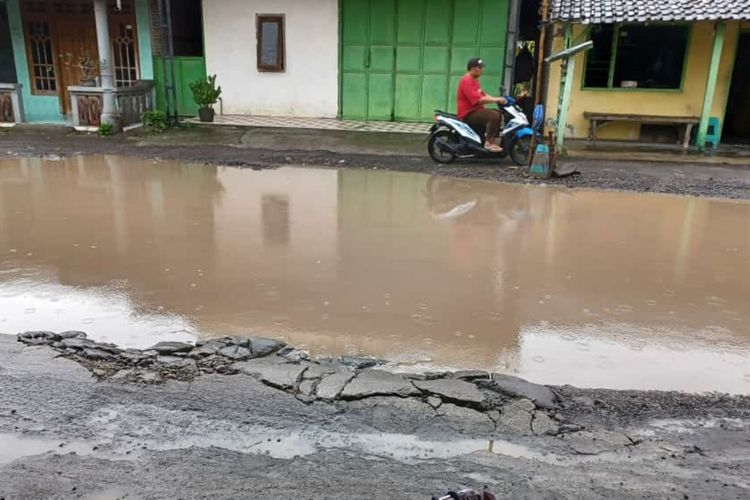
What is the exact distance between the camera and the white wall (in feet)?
44.2

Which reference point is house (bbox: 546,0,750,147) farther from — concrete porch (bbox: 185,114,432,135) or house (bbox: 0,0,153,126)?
house (bbox: 0,0,153,126)

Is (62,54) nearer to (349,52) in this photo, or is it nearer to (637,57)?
(349,52)

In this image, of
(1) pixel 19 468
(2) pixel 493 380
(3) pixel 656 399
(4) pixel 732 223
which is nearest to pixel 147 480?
(1) pixel 19 468

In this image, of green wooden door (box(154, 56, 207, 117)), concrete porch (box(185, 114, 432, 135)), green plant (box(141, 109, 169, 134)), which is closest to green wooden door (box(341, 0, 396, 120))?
concrete porch (box(185, 114, 432, 135))

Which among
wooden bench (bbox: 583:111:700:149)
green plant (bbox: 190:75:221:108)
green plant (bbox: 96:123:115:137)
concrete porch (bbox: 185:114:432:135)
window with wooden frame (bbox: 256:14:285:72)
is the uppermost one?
window with wooden frame (bbox: 256:14:285:72)

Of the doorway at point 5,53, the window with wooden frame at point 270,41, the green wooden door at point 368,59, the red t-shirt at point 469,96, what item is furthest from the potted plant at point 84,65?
the red t-shirt at point 469,96

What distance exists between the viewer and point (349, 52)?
1351 centimetres

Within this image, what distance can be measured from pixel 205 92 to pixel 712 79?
32.1ft

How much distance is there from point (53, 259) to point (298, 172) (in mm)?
4435

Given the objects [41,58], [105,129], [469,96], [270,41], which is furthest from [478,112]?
[41,58]

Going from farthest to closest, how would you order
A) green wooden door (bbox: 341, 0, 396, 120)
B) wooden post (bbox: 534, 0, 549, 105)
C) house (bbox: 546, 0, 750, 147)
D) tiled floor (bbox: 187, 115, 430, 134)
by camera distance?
1. green wooden door (bbox: 341, 0, 396, 120)
2. tiled floor (bbox: 187, 115, 430, 134)
3. house (bbox: 546, 0, 750, 147)
4. wooden post (bbox: 534, 0, 549, 105)

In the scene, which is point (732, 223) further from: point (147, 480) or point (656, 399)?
point (147, 480)

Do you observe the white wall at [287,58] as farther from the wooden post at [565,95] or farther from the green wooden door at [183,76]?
the wooden post at [565,95]

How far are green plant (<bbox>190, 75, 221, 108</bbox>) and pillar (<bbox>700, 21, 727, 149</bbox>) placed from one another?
9628mm
